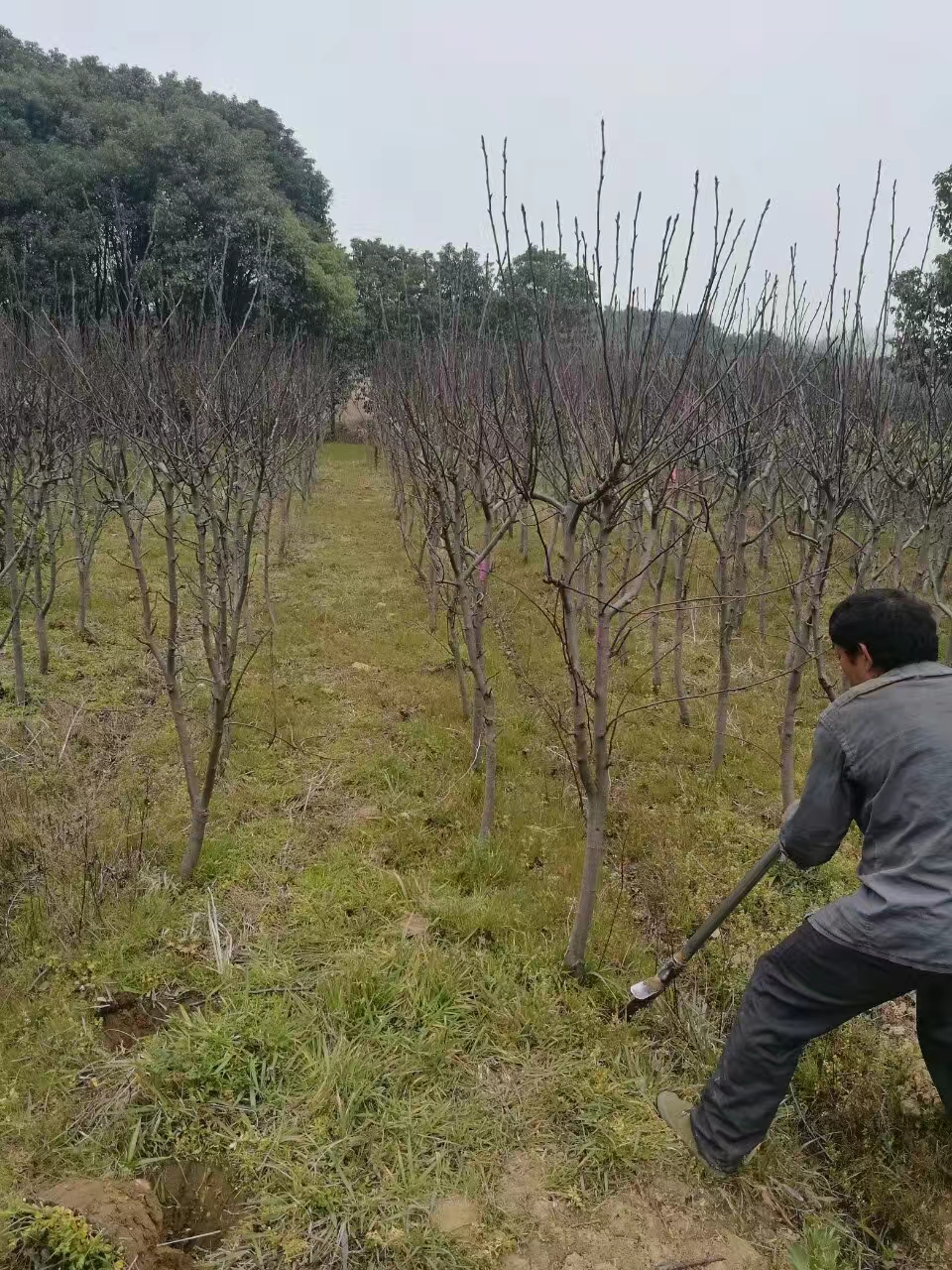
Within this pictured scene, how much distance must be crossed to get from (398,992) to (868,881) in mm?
1835

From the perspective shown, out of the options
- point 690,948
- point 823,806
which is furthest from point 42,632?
point 823,806

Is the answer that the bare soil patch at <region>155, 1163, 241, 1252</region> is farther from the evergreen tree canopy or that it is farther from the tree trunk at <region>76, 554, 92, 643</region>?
the evergreen tree canopy

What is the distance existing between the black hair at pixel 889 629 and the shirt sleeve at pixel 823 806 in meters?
0.27

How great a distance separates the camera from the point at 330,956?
124 inches

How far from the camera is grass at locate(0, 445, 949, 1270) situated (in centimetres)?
225

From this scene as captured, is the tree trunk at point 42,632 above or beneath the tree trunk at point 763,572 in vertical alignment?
beneath

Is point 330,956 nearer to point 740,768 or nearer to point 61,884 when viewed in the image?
point 61,884

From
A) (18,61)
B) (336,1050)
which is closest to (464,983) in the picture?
(336,1050)

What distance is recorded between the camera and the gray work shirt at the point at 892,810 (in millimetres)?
1874

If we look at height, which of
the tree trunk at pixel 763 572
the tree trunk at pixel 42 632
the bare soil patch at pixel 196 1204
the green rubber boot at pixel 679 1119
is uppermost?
the tree trunk at pixel 763 572

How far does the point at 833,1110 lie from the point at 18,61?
27.9 m

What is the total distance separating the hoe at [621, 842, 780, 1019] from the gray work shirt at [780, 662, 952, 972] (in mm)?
292

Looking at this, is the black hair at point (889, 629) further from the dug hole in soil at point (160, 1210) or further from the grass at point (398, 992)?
the dug hole in soil at point (160, 1210)

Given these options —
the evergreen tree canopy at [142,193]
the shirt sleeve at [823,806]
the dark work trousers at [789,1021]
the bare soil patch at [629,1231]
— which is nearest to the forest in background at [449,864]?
the bare soil patch at [629,1231]
